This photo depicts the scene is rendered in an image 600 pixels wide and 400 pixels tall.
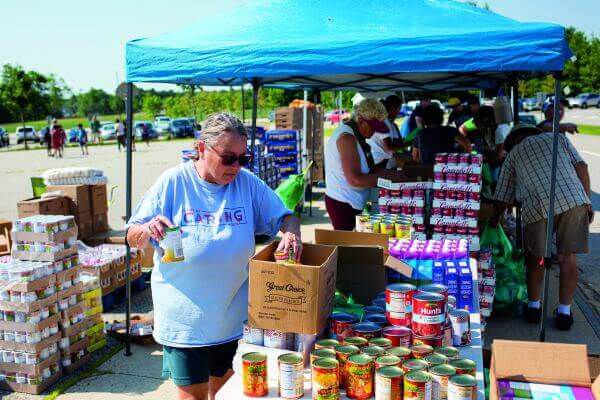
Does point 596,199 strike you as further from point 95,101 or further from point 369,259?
point 95,101

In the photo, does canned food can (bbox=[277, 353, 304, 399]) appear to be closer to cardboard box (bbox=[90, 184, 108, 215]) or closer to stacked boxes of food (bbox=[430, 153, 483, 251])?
stacked boxes of food (bbox=[430, 153, 483, 251])

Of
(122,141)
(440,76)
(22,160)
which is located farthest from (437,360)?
(122,141)

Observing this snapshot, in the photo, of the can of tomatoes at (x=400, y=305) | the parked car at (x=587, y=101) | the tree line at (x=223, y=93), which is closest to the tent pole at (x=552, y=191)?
the can of tomatoes at (x=400, y=305)

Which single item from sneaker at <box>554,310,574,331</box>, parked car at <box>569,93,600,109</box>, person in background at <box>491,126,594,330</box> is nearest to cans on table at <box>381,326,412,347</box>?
person in background at <box>491,126,594,330</box>

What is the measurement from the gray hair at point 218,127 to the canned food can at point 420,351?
1238 mm

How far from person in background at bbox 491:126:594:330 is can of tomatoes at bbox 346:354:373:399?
10.6ft

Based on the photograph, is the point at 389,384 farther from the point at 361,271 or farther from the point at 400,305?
the point at 361,271

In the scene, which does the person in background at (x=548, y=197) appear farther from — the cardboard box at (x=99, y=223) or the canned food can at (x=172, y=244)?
the cardboard box at (x=99, y=223)

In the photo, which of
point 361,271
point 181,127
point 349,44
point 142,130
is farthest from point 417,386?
point 181,127

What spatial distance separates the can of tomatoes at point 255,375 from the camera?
7.59 ft

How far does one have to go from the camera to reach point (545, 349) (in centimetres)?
254

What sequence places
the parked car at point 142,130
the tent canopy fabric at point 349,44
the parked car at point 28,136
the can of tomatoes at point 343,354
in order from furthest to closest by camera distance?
the parked car at point 28,136
the parked car at point 142,130
the tent canopy fabric at point 349,44
the can of tomatoes at point 343,354

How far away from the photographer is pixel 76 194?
24.0 ft

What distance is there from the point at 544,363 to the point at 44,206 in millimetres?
5940
